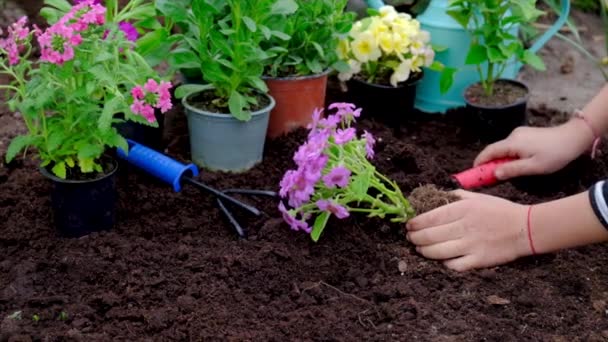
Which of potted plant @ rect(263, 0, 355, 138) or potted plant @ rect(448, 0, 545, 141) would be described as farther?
potted plant @ rect(448, 0, 545, 141)

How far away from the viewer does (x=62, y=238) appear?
2.08m

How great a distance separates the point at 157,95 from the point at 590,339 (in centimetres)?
111

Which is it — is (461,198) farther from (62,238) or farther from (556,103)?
(556,103)

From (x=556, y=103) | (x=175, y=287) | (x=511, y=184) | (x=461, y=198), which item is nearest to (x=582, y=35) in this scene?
(x=556, y=103)

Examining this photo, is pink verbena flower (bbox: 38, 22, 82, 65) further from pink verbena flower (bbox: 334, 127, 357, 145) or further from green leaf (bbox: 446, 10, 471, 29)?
green leaf (bbox: 446, 10, 471, 29)

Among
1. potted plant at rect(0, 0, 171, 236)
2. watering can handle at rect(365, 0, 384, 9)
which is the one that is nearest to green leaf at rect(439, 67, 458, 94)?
watering can handle at rect(365, 0, 384, 9)

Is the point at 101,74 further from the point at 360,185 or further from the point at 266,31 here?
the point at 360,185

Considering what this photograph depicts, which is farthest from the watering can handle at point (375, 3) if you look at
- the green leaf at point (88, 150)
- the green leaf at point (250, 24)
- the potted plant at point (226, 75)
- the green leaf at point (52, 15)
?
the green leaf at point (88, 150)

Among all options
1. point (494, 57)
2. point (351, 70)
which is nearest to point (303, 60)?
point (351, 70)

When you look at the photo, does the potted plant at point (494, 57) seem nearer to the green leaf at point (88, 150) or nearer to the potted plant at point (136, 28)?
the potted plant at point (136, 28)

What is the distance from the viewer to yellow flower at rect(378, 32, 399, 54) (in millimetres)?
2797

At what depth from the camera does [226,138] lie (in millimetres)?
2404

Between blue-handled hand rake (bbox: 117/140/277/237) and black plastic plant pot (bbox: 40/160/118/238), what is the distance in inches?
8.6

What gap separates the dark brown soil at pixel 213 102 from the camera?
7.96 feet
